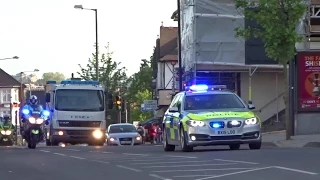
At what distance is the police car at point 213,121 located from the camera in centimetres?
2002

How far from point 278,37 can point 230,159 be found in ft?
42.5

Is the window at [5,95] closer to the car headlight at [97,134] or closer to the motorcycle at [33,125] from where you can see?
the car headlight at [97,134]

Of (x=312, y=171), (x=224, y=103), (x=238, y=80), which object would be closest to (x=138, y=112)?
(x=238, y=80)

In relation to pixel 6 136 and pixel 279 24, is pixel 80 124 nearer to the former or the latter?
pixel 279 24

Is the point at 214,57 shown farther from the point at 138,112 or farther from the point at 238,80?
the point at 138,112

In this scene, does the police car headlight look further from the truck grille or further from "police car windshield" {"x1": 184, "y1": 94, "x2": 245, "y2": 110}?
the truck grille

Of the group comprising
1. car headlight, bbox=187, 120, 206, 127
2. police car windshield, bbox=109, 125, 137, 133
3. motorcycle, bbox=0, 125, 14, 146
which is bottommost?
motorcycle, bbox=0, 125, 14, 146

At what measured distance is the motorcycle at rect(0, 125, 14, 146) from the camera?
1980 inches

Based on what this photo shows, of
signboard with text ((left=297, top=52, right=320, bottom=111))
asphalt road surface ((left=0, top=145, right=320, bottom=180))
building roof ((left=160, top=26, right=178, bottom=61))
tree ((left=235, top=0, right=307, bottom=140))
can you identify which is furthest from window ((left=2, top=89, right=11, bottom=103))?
asphalt road surface ((left=0, top=145, right=320, bottom=180))

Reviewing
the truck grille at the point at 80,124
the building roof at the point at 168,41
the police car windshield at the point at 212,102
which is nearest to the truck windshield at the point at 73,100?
the truck grille at the point at 80,124

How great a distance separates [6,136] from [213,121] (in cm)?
3244

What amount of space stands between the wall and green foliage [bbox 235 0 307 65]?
16.9 metres

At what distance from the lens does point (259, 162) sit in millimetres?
15609

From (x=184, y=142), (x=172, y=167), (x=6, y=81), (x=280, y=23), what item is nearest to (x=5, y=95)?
(x=6, y=81)
